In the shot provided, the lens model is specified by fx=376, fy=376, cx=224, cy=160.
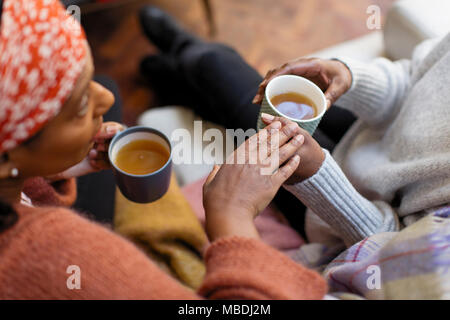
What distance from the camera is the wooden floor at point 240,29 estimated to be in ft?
5.02

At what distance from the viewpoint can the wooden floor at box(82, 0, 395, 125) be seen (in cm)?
153

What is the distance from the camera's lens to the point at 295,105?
2.01ft

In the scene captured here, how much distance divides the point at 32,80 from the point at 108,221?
48 cm

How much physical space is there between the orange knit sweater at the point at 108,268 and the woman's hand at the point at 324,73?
0.34 metres

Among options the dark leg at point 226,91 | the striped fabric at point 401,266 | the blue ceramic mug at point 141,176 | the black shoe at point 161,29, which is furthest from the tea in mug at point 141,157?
the black shoe at point 161,29

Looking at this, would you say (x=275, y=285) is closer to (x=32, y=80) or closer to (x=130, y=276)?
(x=130, y=276)

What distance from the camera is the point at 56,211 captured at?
475mm

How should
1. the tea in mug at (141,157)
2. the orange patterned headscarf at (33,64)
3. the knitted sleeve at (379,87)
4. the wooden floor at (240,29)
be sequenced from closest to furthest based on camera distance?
the orange patterned headscarf at (33,64), the tea in mug at (141,157), the knitted sleeve at (379,87), the wooden floor at (240,29)

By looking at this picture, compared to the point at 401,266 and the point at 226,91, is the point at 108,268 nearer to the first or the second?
the point at 401,266

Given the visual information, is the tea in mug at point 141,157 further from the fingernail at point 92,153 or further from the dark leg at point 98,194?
the dark leg at point 98,194

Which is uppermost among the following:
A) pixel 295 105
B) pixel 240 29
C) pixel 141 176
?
pixel 295 105

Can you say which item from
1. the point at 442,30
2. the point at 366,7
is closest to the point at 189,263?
the point at 442,30

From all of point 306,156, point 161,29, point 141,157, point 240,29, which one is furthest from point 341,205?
point 240,29

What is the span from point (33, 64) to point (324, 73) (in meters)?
0.50
